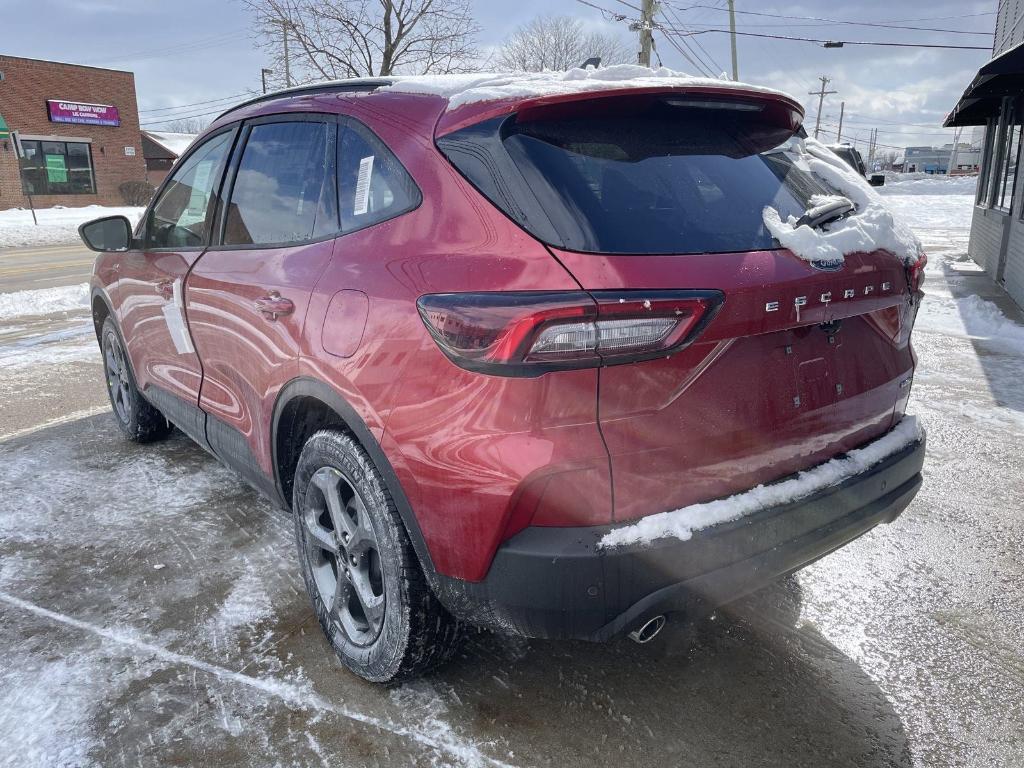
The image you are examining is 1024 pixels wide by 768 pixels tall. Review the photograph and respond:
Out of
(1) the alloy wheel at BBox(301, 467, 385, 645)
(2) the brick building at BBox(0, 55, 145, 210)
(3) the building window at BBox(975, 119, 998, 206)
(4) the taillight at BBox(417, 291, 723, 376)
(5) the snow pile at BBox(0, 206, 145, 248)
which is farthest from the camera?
(2) the brick building at BBox(0, 55, 145, 210)

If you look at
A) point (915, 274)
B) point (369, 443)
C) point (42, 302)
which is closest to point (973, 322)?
point (915, 274)

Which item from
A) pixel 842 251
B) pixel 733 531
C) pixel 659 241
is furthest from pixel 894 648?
pixel 659 241

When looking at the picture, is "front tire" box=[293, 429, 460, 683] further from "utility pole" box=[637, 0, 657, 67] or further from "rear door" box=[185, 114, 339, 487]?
"utility pole" box=[637, 0, 657, 67]

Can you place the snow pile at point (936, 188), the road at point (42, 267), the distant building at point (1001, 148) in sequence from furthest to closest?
the snow pile at point (936, 188) < the road at point (42, 267) < the distant building at point (1001, 148)

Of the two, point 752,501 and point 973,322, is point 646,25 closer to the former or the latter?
point 973,322

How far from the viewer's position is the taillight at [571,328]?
1.69 metres

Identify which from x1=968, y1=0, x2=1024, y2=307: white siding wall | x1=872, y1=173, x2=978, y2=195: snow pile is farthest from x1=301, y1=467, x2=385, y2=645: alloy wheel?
x1=872, y1=173, x2=978, y2=195: snow pile

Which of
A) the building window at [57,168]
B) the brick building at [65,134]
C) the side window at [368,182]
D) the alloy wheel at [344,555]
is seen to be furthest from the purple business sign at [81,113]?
the alloy wheel at [344,555]

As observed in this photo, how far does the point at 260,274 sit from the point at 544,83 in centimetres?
120

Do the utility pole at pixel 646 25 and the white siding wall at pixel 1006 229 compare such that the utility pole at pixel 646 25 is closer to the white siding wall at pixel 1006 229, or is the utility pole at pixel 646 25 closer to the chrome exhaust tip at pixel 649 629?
the white siding wall at pixel 1006 229

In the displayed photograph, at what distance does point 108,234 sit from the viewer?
3.90 m

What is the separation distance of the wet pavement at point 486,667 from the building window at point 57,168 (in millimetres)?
37631

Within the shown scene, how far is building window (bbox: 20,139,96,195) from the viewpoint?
35.0 metres

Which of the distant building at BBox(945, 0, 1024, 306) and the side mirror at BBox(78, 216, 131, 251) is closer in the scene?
the side mirror at BBox(78, 216, 131, 251)
